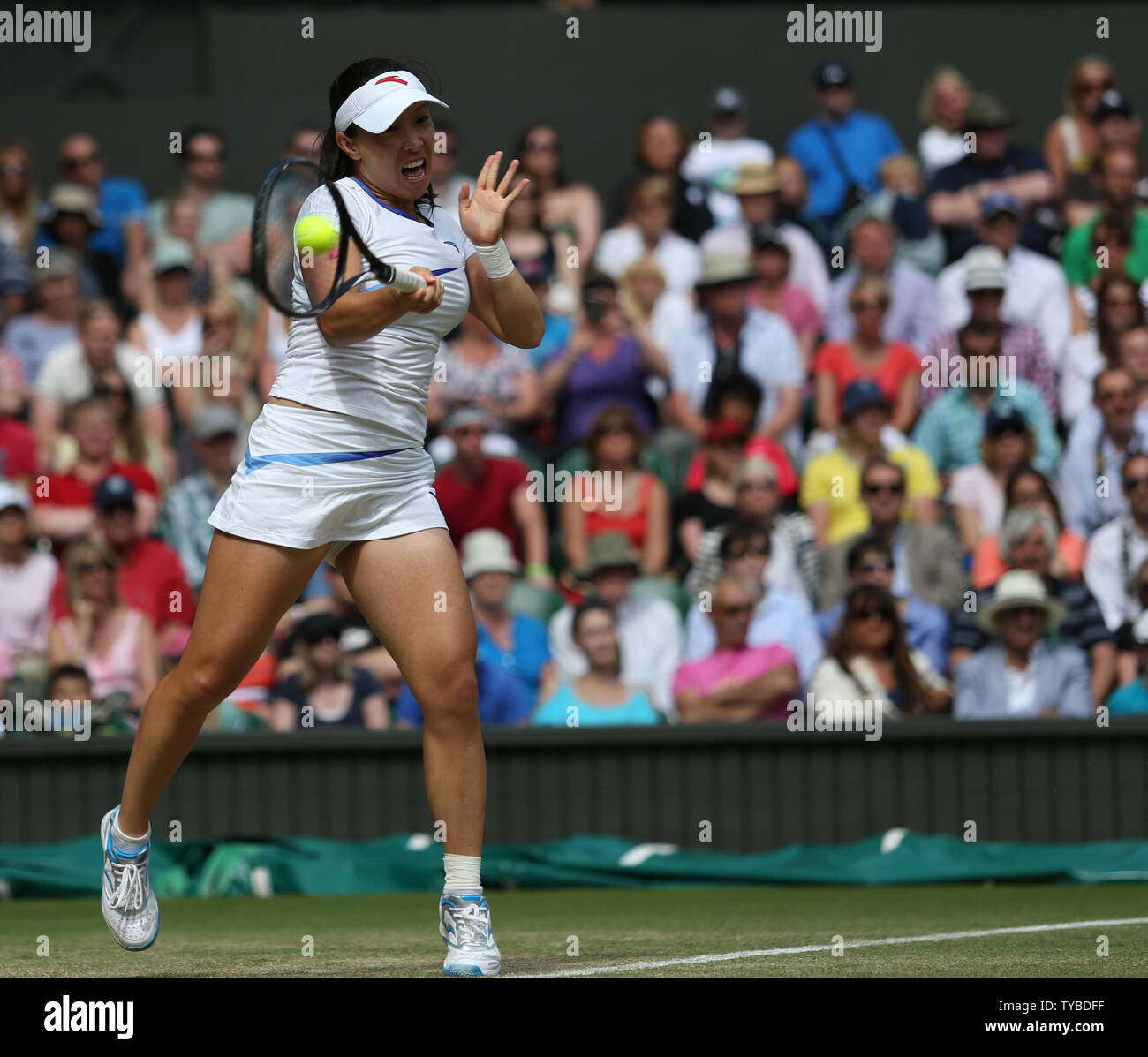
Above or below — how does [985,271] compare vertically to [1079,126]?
below

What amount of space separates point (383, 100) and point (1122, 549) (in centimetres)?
555

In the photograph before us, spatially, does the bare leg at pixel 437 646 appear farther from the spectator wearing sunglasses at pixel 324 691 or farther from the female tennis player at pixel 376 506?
the spectator wearing sunglasses at pixel 324 691

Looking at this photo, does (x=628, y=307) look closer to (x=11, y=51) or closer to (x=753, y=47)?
(x=753, y=47)

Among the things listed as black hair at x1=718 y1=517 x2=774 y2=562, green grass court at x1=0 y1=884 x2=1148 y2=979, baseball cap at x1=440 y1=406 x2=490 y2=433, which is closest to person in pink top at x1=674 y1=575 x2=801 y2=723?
black hair at x1=718 y1=517 x2=774 y2=562

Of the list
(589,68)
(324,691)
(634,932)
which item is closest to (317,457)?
(634,932)

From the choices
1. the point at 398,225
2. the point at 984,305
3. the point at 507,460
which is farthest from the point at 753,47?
the point at 398,225

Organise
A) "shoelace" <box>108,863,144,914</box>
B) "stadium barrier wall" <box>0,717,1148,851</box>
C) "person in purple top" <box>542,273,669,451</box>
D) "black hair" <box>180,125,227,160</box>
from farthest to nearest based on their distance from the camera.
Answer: "black hair" <box>180,125,227,160</box> → "person in purple top" <box>542,273,669,451</box> → "stadium barrier wall" <box>0,717,1148,851</box> → "shoelace" <box>108,863,144,914</box>

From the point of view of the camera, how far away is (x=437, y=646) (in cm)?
480

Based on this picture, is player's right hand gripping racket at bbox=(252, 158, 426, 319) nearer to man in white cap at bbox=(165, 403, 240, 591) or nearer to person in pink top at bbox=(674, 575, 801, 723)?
person in pink top at bbox=(674, 575, 801, 723)

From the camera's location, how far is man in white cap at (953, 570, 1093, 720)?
8.68 m

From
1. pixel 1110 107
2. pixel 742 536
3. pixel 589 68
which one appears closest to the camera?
pixel 742 536

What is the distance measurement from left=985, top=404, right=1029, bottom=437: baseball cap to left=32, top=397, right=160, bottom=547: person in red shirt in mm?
3901

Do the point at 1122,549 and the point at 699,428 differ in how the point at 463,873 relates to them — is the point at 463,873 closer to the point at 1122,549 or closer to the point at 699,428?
the point at 1122,549
